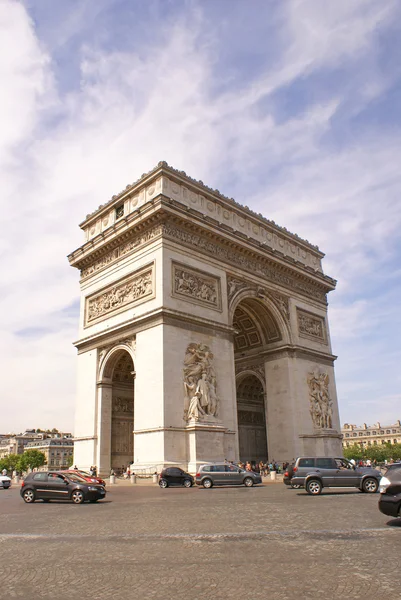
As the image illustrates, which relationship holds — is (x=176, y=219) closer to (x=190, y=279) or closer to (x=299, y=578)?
(x=190, y=279)

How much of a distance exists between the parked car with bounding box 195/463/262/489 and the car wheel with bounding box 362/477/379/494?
5.61m

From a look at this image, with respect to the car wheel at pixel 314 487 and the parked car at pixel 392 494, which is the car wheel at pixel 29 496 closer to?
the car wheel at pixel 314 487

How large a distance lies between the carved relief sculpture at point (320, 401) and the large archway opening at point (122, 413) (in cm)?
1228

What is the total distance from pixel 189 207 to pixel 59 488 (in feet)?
58.6

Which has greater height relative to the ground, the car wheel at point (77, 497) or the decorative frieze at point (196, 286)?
the decorative frieze at point (196, 286)

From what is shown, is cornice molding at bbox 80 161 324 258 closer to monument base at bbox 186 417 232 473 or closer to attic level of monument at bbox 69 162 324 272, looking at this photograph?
attic level of monument at bbox 69 162 324 272

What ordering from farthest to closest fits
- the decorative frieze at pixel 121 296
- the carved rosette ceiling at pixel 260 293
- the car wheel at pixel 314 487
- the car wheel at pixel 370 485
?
the carved rosette ceiling at pixel 260 293
the decorative frieze at pixel 121 296
the car wheel at pixel 370 485
the car wheel at pixel 314 487

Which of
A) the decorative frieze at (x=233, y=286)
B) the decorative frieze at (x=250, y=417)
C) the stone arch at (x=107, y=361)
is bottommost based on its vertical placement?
the decorative frieze at (x=250, y=417)

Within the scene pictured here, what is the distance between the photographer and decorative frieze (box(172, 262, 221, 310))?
2869cm

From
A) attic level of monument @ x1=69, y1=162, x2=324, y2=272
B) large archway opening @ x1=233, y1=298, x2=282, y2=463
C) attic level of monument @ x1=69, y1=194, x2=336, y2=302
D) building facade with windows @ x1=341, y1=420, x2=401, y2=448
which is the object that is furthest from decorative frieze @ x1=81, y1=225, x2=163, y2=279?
building facade with windows @ x1=341, y1=420, x2=401, y2=448

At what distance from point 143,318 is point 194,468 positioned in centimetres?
816

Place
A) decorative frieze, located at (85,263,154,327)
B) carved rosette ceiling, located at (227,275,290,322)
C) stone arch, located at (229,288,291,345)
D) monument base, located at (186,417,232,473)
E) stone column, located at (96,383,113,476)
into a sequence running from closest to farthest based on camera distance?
monument base, located at (186,417,232,473), decorative frieze, located at (85,263,154,327), stone column, located at (96,383,113,476), carved rosette ceiling, located at (227,275,290,322), stone arch, located at (229,288,291,345)

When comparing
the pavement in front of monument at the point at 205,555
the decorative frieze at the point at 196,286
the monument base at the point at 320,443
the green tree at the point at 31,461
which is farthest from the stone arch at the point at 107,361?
the green tree at the point at 31,461

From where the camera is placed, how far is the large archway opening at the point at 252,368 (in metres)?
36.1
